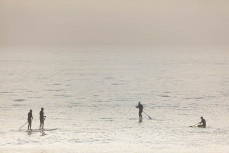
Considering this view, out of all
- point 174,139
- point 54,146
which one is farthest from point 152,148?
point 54,146

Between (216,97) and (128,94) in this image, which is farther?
(128,94)

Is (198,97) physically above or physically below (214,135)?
above

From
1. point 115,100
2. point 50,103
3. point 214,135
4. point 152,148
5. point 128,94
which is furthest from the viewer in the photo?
point 128,94

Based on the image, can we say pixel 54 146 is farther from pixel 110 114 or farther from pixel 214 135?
pixel 110 114

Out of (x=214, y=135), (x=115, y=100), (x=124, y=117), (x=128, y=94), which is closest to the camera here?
(x=214, y=135)

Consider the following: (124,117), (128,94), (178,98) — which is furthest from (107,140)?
(128,94)

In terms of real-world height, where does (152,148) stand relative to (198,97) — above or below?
below

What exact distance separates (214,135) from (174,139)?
378 cm

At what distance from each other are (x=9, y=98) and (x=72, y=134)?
2870 centimetres

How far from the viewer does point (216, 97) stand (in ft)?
188

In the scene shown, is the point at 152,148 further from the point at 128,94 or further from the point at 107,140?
the point at 128,94

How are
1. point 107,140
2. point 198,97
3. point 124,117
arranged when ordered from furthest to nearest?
point 198,97, point 124,117, point 107,140

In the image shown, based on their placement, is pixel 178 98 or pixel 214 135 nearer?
pixel 214 135

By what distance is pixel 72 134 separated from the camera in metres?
29.7
